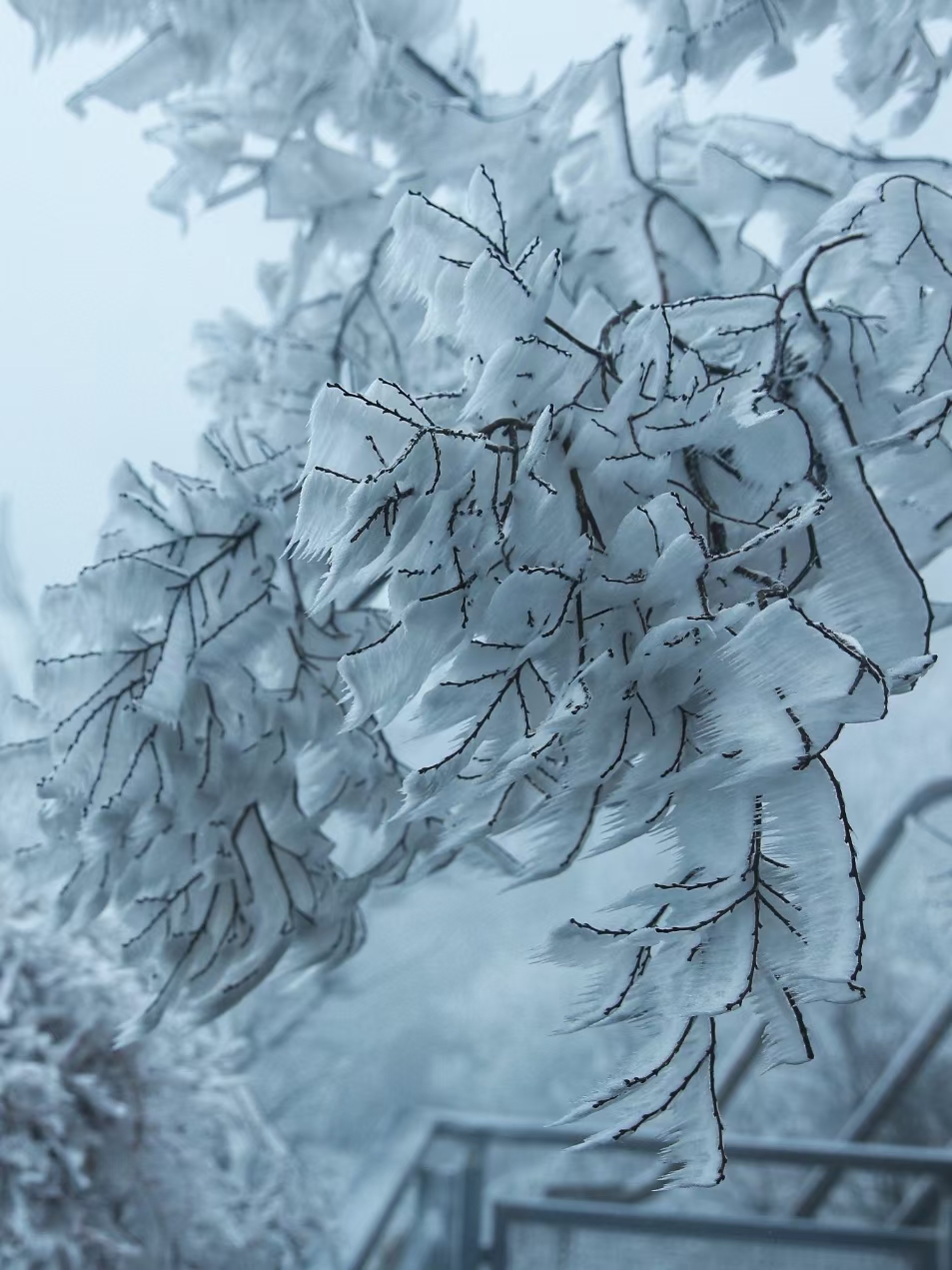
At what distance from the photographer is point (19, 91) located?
1.15 metres

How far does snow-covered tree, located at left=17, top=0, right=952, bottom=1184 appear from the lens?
25 centimetres

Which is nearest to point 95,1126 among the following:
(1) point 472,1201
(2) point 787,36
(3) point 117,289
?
(1) point 472,1201

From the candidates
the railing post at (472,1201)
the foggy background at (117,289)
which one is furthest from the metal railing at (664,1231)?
the foggy background at (117,289)

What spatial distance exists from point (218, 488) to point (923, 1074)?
1537 millimetres

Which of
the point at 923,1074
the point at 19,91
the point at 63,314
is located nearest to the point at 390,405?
the point at 19,91

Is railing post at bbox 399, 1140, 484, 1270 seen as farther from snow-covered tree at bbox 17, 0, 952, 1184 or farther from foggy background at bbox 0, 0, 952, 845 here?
snow-covered tree at bbox 17, 0, 952, 1184

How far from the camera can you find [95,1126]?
811 mm

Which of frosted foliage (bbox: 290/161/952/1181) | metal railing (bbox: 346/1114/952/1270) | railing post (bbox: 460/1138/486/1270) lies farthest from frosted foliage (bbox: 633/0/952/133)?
railing post (bbox: 460/1138/486/1270)

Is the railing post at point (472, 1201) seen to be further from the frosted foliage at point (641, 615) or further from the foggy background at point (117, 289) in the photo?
the frosted foliage at point (641, 615)

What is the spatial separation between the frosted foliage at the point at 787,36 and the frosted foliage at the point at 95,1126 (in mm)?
646

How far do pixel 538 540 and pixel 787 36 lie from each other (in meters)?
0.32

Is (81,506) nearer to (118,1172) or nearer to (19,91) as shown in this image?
(19,91)

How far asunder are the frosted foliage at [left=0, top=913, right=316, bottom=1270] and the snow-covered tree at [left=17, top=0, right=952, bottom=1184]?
382mm

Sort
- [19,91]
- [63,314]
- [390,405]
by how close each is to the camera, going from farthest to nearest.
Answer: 1. [63,314]
2. [19,91]
3. [390,405]
